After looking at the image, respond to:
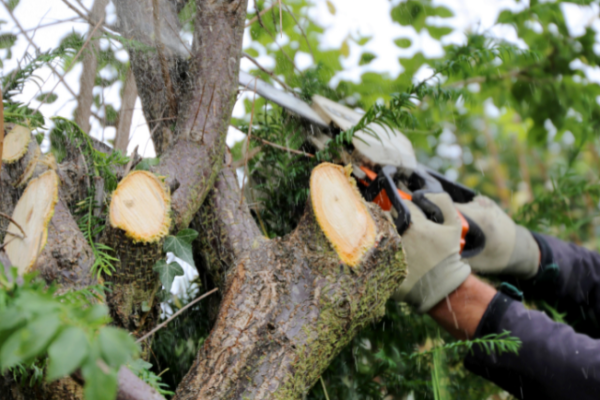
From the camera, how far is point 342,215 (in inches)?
39.1

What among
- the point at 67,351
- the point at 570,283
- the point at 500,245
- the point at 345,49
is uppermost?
the point at 345,49

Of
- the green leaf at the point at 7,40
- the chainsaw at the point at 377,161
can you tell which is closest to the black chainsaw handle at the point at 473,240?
the chainsaw at the point at 377,161

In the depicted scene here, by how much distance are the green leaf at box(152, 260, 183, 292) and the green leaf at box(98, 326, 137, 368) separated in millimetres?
554

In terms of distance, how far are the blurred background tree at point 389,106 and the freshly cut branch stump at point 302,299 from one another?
0.24m

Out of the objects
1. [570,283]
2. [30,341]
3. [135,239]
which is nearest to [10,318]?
[30,341]

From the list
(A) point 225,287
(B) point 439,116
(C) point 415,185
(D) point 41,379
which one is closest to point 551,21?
(B) point 439,116

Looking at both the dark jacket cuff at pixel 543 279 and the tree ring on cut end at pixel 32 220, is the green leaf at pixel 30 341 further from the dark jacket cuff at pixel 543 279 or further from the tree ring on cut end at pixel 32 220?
the dark jacket cuff at pixel 543 279

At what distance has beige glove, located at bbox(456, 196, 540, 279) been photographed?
5.35ft

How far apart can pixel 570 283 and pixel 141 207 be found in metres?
1.71

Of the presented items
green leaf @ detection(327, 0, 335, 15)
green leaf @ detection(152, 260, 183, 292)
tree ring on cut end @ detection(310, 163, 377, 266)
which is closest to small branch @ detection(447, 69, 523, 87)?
green leaf @ detection(327, 0, 335, 15)

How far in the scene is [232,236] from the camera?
1101 millimetres

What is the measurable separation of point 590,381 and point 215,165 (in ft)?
3.95

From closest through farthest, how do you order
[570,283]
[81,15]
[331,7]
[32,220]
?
[32,220], [81,15], [570,283], [331,7]

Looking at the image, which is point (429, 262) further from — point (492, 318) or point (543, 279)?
point (543, 279)
